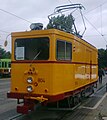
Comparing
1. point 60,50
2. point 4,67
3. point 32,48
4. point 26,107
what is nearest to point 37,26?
point 32,48

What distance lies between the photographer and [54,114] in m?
12.3

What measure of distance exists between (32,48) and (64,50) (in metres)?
1.12

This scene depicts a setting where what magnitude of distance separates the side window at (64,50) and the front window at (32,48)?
449mm

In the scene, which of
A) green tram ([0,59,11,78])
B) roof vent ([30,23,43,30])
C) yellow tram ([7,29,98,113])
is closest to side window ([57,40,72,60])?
yellow tram ([7,29,98,113])

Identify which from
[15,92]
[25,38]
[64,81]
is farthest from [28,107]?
[25,38]

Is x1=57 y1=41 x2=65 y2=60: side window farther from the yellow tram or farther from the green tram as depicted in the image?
the green tram

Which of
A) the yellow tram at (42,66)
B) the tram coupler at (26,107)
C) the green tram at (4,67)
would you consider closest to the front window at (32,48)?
the yellow tram at (42,66)

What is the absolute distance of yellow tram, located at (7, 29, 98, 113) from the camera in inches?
410

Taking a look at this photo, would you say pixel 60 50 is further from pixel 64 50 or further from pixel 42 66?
pixel 42 66

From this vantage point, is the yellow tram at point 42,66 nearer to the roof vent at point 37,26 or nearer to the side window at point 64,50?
the side window at point 64,50

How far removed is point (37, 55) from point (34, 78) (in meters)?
0.80

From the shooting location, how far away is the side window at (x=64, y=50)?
10.8 metres

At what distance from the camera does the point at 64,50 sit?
36.3 feet

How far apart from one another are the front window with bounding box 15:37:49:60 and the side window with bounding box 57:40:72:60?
449 millimetres
